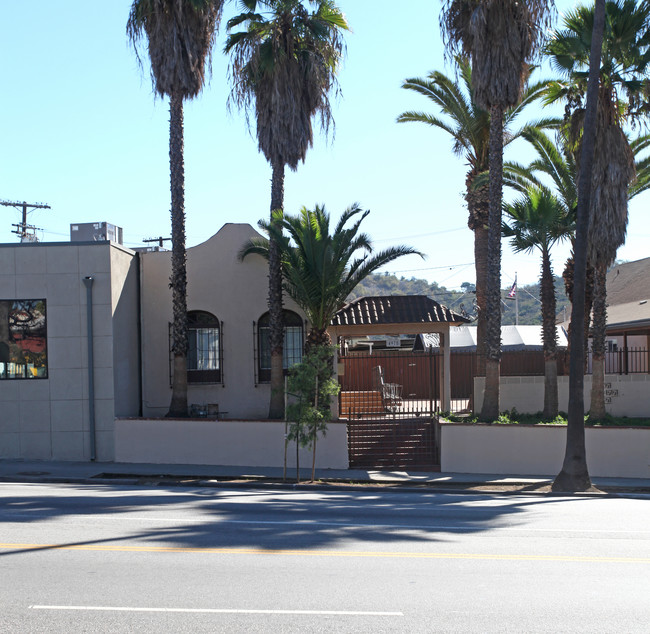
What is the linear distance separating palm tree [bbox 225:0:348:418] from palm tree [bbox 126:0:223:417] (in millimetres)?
1184

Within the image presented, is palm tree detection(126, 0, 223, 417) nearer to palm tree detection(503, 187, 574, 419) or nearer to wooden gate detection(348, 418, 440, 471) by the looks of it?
wooden gate detection(348, 418, 440, 471)

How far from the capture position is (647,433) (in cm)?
1912

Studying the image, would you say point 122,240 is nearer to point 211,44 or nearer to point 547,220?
point 211,44

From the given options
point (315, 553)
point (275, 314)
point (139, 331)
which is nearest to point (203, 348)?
point (139, 331)

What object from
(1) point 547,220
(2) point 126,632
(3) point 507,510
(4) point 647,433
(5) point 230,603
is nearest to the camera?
(2) point 126,632

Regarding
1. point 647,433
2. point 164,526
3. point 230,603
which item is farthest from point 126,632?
point 647,433

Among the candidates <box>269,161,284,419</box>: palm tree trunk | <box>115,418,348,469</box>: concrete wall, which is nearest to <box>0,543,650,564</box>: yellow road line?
<box>115,418,348,469</box>: concrete wall

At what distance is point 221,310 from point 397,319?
5465 millimetres

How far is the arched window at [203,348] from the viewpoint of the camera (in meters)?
23.0

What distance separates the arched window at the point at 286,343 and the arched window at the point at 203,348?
1299 mm

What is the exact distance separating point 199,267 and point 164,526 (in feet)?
45.2

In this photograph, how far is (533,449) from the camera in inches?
764

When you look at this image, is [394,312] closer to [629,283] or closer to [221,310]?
[221,310]

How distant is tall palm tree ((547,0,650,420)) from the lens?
18953 mm
